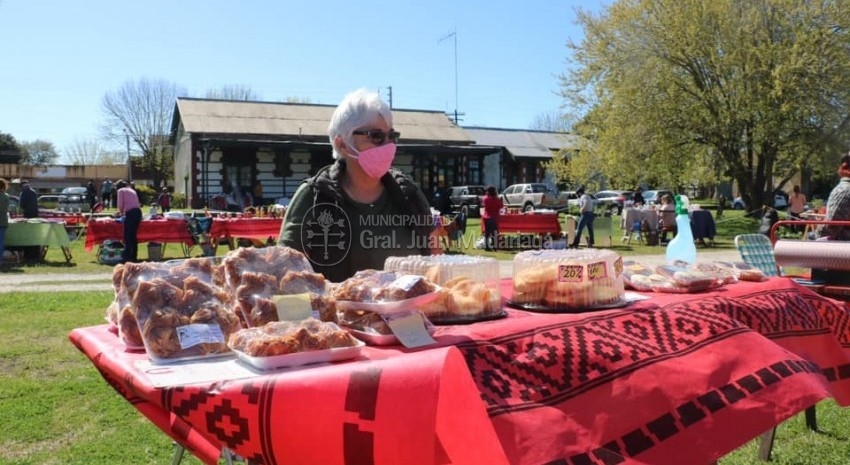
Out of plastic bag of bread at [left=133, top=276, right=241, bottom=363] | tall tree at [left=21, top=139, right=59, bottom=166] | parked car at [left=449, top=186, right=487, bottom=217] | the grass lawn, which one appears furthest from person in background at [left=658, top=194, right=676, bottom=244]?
tall tree at [left=21, top=139, right=59, bottom=166]

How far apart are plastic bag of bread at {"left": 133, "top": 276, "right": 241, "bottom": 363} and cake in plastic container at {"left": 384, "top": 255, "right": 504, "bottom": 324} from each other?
1.94ft

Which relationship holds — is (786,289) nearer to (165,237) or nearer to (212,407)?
(212,407)

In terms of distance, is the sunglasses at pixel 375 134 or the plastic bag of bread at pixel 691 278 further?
the sunglasses at pixel 375 134

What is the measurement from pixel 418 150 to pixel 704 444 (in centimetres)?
3481

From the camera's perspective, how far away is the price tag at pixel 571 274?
2.24m

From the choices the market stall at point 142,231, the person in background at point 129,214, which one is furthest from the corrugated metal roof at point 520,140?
the person in background at point 129,214

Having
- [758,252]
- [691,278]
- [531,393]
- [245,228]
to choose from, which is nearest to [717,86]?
[245,228]

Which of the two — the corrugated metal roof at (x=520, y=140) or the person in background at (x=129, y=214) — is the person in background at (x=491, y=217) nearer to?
the person in background at (x=129, y=214)

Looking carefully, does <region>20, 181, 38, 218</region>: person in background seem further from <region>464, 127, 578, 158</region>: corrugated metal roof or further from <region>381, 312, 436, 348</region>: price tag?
<region>464, 127, 578, 158</region>: corrugated metal roof

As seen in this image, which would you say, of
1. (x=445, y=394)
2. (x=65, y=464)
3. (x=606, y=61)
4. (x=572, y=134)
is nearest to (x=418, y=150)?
(x=572, y=134)

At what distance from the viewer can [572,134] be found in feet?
107

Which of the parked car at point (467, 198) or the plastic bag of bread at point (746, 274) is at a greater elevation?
the parked car at point (467, 198)

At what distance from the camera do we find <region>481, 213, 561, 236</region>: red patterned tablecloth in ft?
60.1

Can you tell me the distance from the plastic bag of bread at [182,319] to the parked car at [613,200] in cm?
3519
